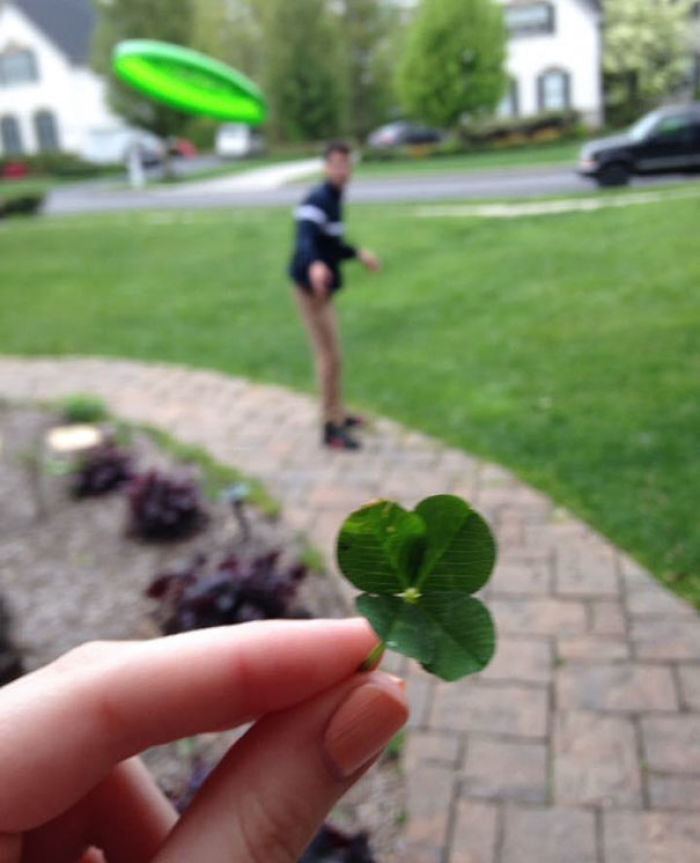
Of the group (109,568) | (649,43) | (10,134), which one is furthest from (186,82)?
(10,134)

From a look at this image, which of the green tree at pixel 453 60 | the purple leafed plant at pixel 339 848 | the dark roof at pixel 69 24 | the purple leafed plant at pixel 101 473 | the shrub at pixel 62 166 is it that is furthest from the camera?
the shrub at pixel 62 166

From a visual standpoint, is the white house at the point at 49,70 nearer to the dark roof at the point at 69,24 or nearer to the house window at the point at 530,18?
the dark roof at the point at 69,24

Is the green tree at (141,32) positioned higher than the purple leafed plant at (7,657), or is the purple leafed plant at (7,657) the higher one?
the green tree at (141,32)

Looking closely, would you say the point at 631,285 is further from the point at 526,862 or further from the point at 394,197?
the point at 394,197

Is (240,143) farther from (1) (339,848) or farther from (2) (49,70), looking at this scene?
(1) (339,848)

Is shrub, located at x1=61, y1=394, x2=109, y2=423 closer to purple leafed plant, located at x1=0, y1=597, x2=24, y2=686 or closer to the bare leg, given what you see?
the bare leg

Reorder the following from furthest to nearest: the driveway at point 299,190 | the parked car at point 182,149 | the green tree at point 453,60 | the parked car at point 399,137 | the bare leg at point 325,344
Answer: the parked car at point 182,149 < the driveway at point 299,190 < the parked car at point 399,137 < the green tree at point 453,60 < the bare leg at point 325,344

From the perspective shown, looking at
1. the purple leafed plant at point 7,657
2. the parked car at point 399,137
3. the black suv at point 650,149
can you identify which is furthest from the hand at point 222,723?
the parked car at point 399,137
